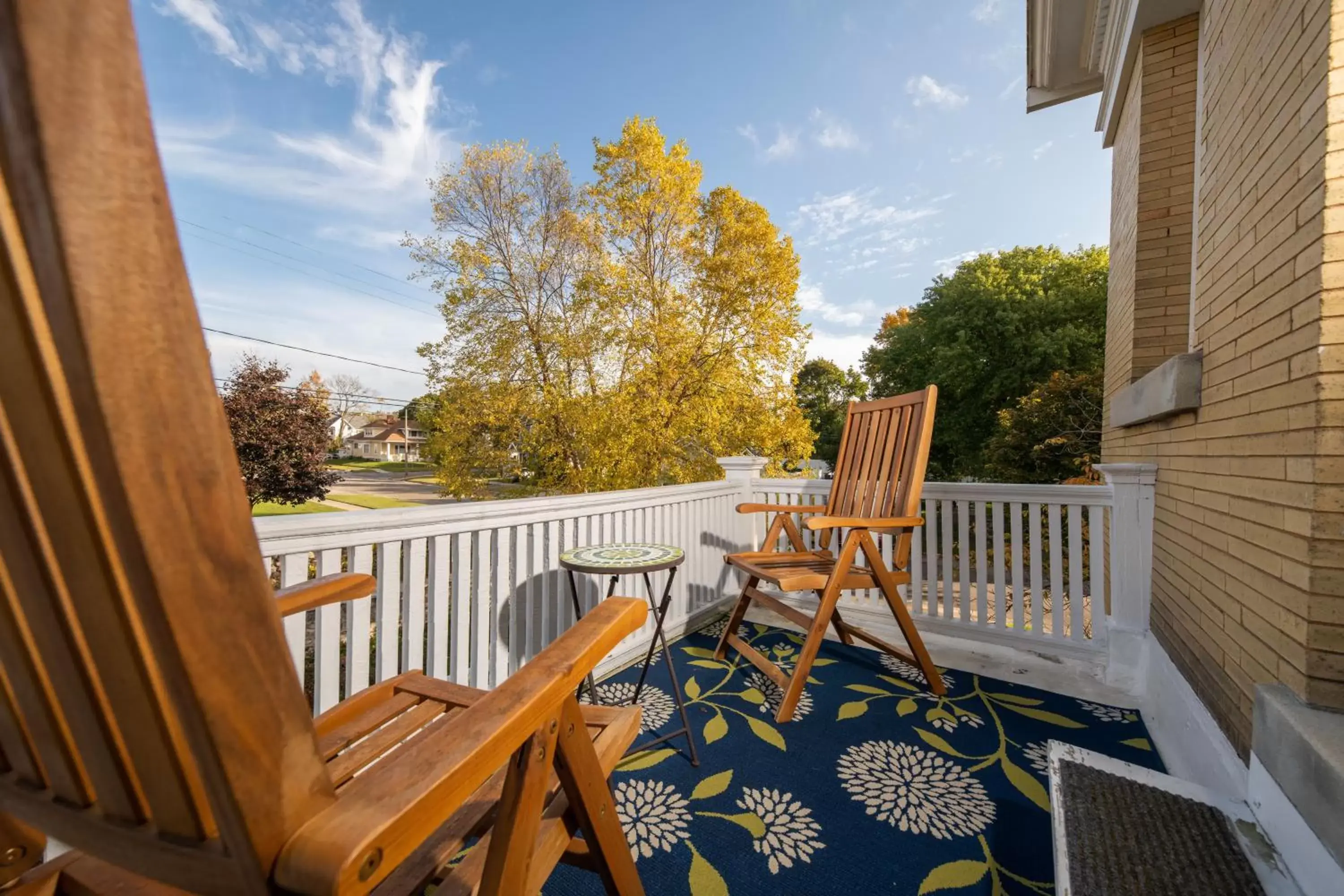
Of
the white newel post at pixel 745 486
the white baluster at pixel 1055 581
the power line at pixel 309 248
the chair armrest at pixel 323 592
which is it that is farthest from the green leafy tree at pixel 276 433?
the white baluster at pixel 1055 581

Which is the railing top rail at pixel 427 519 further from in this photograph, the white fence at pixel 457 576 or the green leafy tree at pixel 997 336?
the green leafy tree at pixel 997 336

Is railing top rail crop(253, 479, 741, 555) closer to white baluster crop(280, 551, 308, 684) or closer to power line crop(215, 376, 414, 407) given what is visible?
white baluster crop(280, 551, 308, 684)

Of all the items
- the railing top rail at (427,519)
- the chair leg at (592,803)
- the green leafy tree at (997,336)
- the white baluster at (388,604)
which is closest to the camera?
the chair leg at (592,803)

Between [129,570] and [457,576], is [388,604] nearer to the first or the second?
[457,576]

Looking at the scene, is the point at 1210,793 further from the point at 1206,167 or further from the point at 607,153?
the point at 607,153

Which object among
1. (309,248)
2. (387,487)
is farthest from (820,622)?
(387,487)

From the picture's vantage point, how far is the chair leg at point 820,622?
2182mm

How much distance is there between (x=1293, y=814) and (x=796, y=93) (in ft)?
24.7

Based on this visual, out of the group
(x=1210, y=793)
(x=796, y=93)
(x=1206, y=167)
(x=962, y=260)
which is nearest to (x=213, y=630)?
(x=1210, y=793)

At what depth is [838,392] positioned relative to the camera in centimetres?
2062

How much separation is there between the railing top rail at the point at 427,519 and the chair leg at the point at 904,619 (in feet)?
3.86

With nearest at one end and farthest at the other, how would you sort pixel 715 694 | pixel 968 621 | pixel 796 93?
pixel 715 694 < pixel 968 621 < pixel 796 93

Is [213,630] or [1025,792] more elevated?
[213,630]

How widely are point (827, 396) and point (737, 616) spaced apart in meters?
18.4
